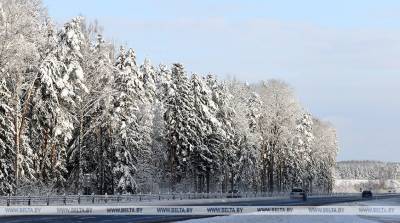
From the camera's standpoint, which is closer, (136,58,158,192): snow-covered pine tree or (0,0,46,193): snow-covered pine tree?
(0,0,46,193): snow-covered pine tree

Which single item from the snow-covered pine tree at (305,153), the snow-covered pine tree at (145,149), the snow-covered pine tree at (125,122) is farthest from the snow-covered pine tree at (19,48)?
the snow-covered pine tree at (305,153)

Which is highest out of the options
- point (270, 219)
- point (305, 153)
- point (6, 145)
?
point (305, 153)

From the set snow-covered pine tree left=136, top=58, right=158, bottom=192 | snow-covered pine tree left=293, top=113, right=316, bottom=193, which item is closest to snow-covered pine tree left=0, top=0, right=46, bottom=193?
snow-covered pine tree left=136, top=58, right=158, bottom=192

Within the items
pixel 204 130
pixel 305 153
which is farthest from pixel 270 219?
pixel 305 153

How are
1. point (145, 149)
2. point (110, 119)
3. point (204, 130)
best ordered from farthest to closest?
1. point (204, 130)
2. point (145, 149)
3. point (110, 119)

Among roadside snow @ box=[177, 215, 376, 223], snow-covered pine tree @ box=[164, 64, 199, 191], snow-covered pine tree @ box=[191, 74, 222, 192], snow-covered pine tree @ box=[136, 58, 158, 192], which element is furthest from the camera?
snow-covered pine tree @ box=[191, 74, 222, 192]

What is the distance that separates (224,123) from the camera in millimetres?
80250

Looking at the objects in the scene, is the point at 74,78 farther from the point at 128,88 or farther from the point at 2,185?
the point at 2,185

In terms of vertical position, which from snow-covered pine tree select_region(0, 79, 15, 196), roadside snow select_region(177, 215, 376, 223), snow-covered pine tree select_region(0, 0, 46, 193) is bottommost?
roadside snow select_region(177, 215, 376, 223)

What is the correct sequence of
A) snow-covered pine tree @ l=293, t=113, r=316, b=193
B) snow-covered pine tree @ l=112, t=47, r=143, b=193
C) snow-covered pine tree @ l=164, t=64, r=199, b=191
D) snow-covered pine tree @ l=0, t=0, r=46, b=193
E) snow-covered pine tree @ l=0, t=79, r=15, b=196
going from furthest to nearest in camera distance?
snow-covered pine tree @ l=293, t=113, r=316, b=193 < snow-covered pine tree @ l=164, t=64, r=199, b=191 < snow-covered pine tree @ l=112, t=47, r=143, b=193 < snow-covered pine tree @ l=0, t=79, r=15, b=196 < snow-covered pine tree @ l=0, t=0, r=46, b=193

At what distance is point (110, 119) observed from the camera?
5469 centimetres

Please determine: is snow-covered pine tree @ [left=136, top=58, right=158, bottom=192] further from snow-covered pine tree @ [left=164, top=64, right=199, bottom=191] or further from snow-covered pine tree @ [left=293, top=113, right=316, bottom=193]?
snow-covered pine tree @ [left=293, top=113, right=316, bottom=193]

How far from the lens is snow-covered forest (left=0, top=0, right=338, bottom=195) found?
144 feet

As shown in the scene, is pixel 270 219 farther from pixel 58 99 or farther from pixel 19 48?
pixel 58 99
